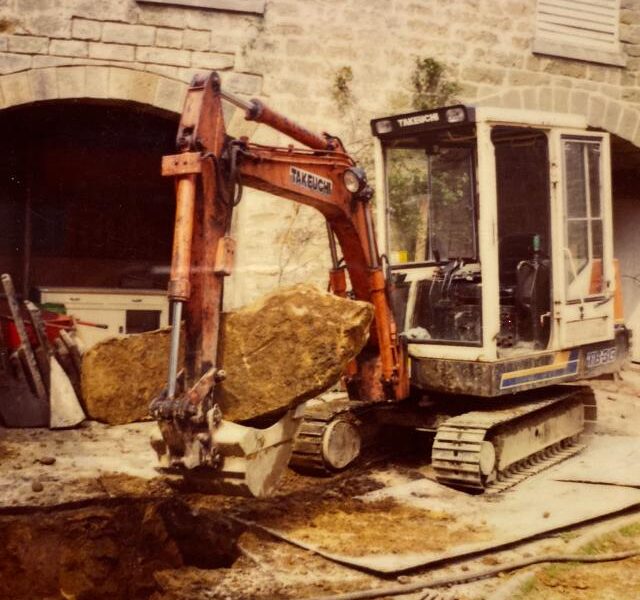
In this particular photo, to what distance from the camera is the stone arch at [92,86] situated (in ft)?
25.4

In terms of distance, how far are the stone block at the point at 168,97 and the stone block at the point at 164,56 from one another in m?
0.23

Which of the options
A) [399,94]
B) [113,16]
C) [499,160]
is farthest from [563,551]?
[113,16]

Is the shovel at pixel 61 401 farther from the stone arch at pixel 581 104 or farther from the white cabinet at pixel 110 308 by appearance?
the stone arch at pixel 581 104

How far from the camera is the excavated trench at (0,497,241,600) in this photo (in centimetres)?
394

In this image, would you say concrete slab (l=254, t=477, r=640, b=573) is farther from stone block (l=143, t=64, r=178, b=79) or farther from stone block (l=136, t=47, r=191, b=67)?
stone block (l=136, t=47, r=191, b=67)

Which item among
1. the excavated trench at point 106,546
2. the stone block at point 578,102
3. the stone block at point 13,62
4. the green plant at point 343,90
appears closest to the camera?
the excavated trench at point 106,546

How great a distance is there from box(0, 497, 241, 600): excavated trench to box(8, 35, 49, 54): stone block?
4.86m

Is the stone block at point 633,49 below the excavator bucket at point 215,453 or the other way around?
the other way around

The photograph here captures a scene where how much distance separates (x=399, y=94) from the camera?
9.00m

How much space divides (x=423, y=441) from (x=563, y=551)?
255 cm

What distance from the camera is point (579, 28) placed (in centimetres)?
980

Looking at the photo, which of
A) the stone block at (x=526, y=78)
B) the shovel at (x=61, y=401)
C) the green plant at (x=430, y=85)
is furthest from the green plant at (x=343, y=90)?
the shovel at (x=61, y=401)

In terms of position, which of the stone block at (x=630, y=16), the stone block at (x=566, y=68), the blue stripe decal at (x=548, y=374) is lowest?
the blue stripe decal at (x=548, y=374)

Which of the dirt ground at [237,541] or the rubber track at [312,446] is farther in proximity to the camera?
the rubber track at [312,446]
